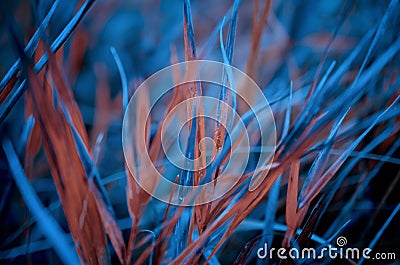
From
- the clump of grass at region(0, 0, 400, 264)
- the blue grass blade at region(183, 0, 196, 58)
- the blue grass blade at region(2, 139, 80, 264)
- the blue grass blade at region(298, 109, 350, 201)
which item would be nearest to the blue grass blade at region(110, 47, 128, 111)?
the clump of grass at region(0, 0, 400, 264)

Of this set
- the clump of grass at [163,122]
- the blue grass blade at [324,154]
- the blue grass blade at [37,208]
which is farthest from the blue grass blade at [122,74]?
the blue grass blade at [324,154]

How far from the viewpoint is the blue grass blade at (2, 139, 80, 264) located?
81 centimetres

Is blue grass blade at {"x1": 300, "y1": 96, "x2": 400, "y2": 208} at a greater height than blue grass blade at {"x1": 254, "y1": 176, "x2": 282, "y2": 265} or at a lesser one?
greater

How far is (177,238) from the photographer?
802 millimetres

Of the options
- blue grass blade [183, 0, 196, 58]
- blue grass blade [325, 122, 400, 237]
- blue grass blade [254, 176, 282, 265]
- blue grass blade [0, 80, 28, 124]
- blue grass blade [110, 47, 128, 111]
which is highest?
blue grass blade [183, 0, 196, 58]

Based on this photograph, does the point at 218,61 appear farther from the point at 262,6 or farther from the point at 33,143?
the point at 33,143

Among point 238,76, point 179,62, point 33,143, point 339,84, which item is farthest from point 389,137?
point 33,143

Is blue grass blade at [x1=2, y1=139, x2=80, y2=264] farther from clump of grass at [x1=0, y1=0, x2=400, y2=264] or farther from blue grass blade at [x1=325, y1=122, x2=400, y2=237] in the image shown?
blue grass blade at [x1=325, y1=122, x2=400, y2=237]

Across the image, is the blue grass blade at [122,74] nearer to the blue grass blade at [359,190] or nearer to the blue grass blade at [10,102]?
the blue grass blade at [10,102]

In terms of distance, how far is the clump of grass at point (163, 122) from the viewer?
31.1 inches

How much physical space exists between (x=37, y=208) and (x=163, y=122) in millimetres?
297

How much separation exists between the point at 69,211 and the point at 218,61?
15.6 inches

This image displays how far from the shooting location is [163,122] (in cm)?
80

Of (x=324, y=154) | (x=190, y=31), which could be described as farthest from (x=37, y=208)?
(x=324, y=154)
